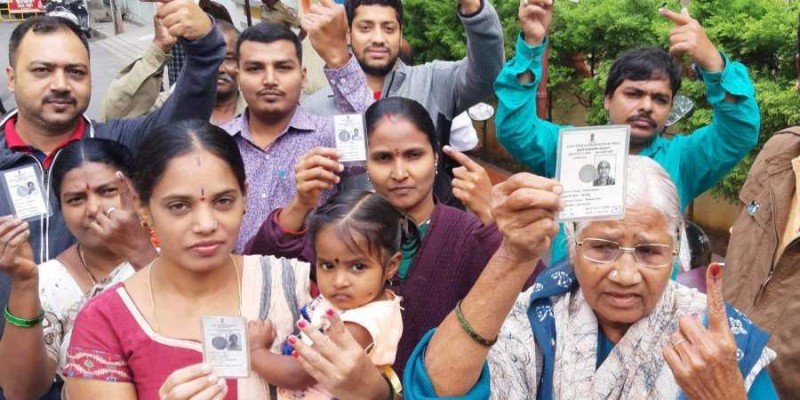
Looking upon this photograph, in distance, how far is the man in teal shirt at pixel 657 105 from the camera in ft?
10.1

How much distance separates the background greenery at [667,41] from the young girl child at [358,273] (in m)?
3.15

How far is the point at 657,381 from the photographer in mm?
1948

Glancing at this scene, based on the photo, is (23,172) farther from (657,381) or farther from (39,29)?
(657,381)

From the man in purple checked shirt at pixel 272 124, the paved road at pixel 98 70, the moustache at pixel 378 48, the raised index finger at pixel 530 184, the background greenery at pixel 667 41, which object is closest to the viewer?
the raised index finger at pixel 530 184

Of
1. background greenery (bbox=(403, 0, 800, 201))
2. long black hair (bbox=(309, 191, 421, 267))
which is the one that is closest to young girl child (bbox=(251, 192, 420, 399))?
long black hair (bbox=(309, 191, 421, 267))

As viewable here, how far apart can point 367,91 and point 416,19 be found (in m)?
5.88

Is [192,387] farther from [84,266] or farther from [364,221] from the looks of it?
[84,266]

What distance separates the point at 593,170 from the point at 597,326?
0.52 m

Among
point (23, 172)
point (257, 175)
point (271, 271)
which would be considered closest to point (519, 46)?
point (257, 175)

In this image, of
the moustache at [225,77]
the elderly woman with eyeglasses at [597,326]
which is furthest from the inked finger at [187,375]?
the moustache at [225,77]

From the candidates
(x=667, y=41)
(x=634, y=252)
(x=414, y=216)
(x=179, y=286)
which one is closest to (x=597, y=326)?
(x=634, y=252)

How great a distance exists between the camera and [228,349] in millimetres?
1913

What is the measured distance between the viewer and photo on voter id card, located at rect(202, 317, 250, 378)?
1.90m

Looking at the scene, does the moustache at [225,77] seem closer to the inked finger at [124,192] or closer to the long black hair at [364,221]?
the inked finger at [124,192]
